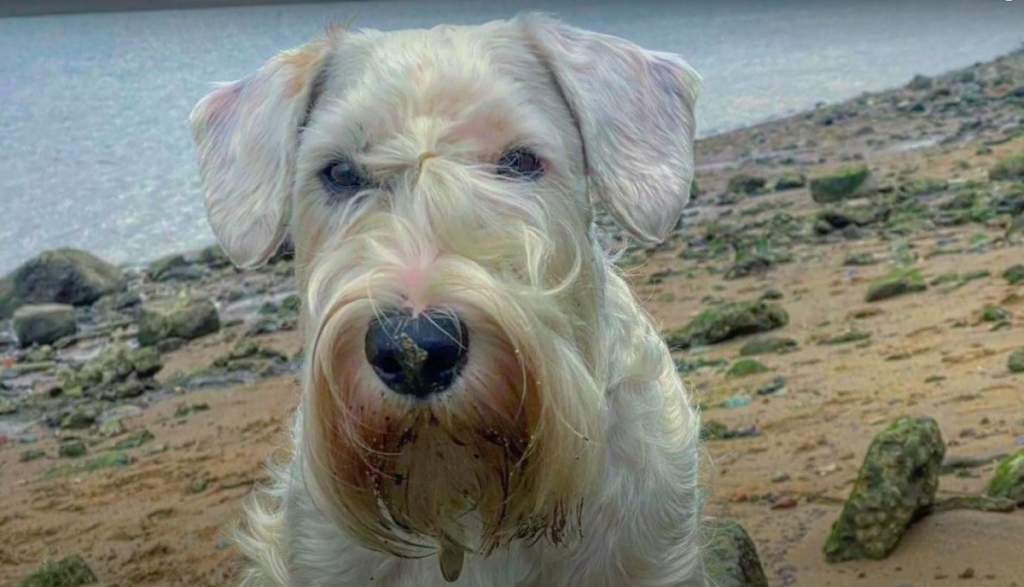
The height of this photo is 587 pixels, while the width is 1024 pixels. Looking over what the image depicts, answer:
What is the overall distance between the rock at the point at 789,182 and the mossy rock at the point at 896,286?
5403 mm

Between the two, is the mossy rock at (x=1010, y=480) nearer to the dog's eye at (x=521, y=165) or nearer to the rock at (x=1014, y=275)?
the dog's eye at (x=521, y=165)

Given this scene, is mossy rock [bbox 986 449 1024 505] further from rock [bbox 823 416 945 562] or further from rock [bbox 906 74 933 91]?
rock [bbox 906 74 933 91]

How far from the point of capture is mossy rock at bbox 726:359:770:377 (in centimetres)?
627

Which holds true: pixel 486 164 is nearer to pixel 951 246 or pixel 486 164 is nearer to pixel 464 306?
pixel 464 306

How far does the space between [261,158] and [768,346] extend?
152 inches

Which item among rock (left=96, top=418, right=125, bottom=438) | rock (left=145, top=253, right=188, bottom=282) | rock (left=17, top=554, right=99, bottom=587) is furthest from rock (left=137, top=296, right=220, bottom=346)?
rock (left=17, top=554, right=99, bottom=587)

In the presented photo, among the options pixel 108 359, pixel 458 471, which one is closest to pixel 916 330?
pixel 458 471

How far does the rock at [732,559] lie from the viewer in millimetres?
3807

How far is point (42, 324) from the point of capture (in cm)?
1065

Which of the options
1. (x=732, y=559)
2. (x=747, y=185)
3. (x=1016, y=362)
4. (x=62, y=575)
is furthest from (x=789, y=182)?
(x=732, y=559)

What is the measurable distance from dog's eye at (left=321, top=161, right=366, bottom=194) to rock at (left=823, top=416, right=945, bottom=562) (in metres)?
1.80

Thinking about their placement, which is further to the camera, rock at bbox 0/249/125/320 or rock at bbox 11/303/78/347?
rock at bbox 0/249/125/320

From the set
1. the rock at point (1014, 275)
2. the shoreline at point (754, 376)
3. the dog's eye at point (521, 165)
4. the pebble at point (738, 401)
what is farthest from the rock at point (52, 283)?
the dog's eye at point (521, 165)

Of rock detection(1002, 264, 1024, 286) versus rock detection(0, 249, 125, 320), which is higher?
rock detection(1002, 264, 1024, 286)
